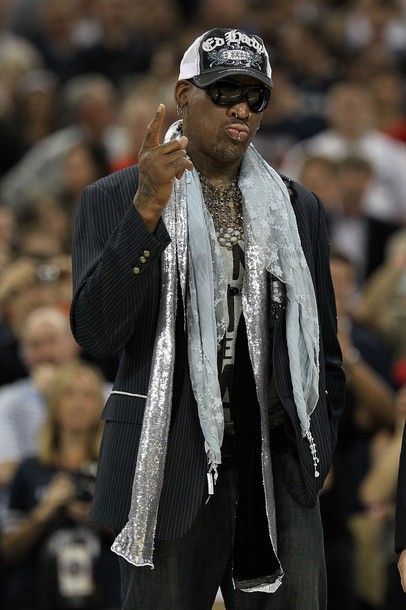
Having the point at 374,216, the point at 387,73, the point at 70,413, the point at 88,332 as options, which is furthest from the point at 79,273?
the point at 387,73

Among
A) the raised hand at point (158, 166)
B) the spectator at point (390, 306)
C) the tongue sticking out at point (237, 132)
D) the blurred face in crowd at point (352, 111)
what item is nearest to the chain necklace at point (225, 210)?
the tongue sticking out at point (237, 132)

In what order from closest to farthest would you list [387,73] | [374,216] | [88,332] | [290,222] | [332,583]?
[88,332] → [290,222] → [332,583] → [374,216] → [387,73]

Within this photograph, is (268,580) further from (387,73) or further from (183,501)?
(387,73)

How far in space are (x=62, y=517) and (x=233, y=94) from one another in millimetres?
3494

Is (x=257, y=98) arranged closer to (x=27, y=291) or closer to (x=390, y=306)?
(x=27, y=291)

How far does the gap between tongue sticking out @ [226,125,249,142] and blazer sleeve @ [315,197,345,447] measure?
427 mm

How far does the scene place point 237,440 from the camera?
13.3 ft

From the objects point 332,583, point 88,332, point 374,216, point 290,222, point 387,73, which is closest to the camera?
point 88,332

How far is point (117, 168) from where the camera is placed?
10734 millimetres

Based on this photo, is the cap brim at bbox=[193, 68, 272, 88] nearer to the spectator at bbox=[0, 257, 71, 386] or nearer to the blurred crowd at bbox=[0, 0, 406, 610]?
the blurred crowd at bbox=[0, 0, 406, 610]

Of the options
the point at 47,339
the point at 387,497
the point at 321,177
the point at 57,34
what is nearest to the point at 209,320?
the point at 387,497

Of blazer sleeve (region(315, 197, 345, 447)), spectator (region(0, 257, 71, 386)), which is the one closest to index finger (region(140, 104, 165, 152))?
blazer sleeve (region(315, 197, 345, 447))

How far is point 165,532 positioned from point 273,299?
67 cm

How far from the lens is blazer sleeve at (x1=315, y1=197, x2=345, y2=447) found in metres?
4.28
